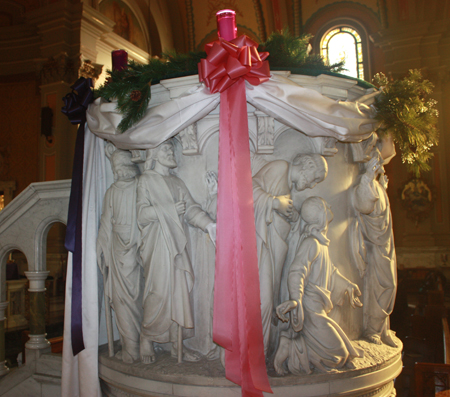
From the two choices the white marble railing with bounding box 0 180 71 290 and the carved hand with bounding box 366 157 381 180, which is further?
the white marble railing with bounding box 0 180 71 290

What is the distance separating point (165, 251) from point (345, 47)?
10286 millimetres

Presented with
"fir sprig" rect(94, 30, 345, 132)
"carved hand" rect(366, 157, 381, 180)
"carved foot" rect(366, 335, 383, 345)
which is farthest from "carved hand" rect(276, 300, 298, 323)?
"fir sprig" rect(94, 30, 345, 132)

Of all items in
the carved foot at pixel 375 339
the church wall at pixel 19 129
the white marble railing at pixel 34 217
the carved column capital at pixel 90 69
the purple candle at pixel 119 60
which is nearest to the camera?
the carved foot at pixel 375 339

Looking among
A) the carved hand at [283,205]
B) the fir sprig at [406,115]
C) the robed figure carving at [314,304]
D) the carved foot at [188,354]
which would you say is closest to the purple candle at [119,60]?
the carved hand at [283,205]

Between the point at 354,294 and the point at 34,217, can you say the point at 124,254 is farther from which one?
the point at 354,294

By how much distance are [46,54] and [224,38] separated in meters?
7.52

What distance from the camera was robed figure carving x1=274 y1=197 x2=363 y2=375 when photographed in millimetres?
2340

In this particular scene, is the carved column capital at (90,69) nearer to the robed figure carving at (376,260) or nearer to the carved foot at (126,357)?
the carved foot at (126,357)

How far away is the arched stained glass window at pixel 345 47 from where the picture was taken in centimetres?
1087

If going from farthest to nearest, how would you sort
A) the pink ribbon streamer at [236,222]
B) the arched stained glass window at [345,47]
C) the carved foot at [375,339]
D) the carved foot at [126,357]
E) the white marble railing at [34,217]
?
1. the arched stained glass window at [345,47]
2. the white marble railing at [34,217]
3. the carved foot at [375,339]
4. the carved foot at [126,357]
5. the pink ribbon streamer at [236,222]

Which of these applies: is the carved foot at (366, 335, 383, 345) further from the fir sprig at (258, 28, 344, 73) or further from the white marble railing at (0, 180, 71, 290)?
the white marble railing at (0, 180, 71, 290)

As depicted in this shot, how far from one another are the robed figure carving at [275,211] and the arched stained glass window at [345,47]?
364 inches

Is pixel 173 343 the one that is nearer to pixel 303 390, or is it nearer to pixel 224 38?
pixel 303 390

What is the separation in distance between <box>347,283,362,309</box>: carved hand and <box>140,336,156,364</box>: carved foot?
127 centimetres
